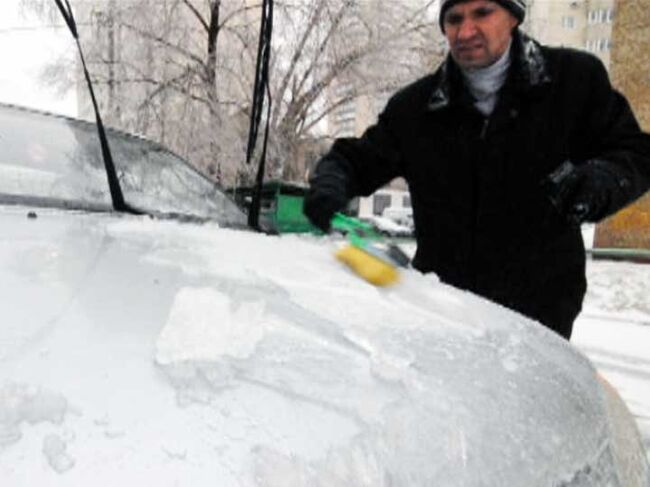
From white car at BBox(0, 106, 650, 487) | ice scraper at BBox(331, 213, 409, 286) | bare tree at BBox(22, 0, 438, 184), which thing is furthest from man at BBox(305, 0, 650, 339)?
bare tree at BBox(22, 0, 438, 184)

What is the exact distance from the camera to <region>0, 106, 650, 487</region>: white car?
2.38 feet

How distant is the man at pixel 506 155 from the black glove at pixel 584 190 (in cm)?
10

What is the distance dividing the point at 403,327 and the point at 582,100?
124 centimetres

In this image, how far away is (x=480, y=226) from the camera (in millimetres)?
2119

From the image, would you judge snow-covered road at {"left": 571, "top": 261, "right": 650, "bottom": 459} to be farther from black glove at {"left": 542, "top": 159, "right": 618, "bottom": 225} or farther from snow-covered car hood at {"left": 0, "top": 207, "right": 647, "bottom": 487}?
snow-covered car hood at {"left": 0, "top": 207, "right": 647, "bottom": 487}

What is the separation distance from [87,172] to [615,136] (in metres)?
1.57

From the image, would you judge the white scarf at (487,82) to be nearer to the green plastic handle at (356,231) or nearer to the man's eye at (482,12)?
the man's eye at (482,12)

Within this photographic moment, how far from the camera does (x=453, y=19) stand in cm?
205

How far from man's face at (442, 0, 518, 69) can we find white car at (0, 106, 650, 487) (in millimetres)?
879

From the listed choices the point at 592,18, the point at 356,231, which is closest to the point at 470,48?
the point at 356,231

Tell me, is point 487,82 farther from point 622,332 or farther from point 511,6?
point 622,332

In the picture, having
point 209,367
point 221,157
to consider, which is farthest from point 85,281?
point 221,157

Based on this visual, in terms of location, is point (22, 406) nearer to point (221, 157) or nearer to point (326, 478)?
point (326, 478)

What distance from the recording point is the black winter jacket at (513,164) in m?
2.01
